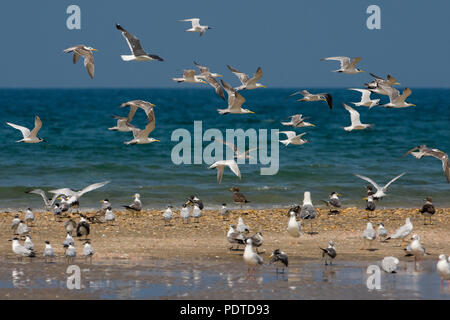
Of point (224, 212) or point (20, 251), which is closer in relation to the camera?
point (20, 251)

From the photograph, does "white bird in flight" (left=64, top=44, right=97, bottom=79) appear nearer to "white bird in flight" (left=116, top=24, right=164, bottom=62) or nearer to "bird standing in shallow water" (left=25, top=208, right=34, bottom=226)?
"white bird in flight" (left=116, top=24, right=164, bottom=62)

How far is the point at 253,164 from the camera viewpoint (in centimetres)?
3625

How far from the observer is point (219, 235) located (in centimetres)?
1906

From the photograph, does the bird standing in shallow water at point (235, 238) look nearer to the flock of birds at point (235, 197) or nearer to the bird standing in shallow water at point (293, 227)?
the flock of birds at point (235, 197)

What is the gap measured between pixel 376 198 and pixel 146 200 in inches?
308

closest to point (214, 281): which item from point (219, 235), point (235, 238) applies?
point (235, 238)

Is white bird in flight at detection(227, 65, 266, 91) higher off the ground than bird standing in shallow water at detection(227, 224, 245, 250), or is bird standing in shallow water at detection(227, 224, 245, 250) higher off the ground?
white bird in flight at detection(227, 65, 266, 91)

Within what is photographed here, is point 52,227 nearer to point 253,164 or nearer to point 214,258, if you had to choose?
point 214,258

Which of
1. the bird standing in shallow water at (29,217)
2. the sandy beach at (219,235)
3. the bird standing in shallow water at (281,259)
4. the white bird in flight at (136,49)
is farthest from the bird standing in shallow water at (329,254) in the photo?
the bird standing in shallow water at (29,217)

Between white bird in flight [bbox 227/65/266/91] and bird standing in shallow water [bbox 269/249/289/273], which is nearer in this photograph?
bird standing in shallow water [bbox 269/249/289/273]

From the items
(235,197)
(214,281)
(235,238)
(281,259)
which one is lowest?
(214,281)

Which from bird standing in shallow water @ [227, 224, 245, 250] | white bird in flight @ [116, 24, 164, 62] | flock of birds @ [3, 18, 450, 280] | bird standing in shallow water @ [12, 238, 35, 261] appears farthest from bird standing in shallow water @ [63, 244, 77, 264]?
white bird in flight @ [116, 24, 164, 62]

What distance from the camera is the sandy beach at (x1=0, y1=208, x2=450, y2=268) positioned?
16.8m

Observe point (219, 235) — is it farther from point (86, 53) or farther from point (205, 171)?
point (205, 171)
